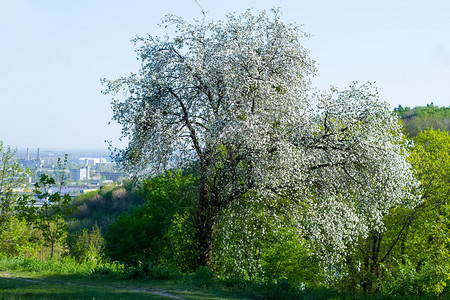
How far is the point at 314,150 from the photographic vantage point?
14.8 metres

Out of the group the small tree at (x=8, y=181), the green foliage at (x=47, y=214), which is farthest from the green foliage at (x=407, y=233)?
the small tree at (x=8, y=181)

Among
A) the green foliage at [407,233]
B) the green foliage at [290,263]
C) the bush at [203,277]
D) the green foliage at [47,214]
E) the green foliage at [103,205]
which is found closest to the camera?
the bush at [203,277]

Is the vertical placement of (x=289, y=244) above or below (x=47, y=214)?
below

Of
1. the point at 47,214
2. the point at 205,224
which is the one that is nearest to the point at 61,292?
the point at 205,224

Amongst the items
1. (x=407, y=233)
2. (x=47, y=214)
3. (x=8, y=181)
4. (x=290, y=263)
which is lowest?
(x=290, y=263)

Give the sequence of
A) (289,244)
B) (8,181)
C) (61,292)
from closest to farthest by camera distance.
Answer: (61,292)
(289,244)
(8,181)

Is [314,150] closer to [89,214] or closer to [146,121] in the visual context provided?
[146,121]

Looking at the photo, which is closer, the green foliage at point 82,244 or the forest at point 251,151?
the forest at point 251,151

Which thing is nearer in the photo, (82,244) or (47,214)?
(47,214)

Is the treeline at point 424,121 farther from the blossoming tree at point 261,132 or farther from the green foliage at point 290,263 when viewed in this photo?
the blossoming tree at point 261,132

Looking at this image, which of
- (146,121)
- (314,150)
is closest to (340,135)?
(314,150)

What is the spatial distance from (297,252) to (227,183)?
1042cm

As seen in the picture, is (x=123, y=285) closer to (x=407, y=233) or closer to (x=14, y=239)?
(x=14, y=239)

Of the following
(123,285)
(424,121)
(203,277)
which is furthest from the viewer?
(424,121)
